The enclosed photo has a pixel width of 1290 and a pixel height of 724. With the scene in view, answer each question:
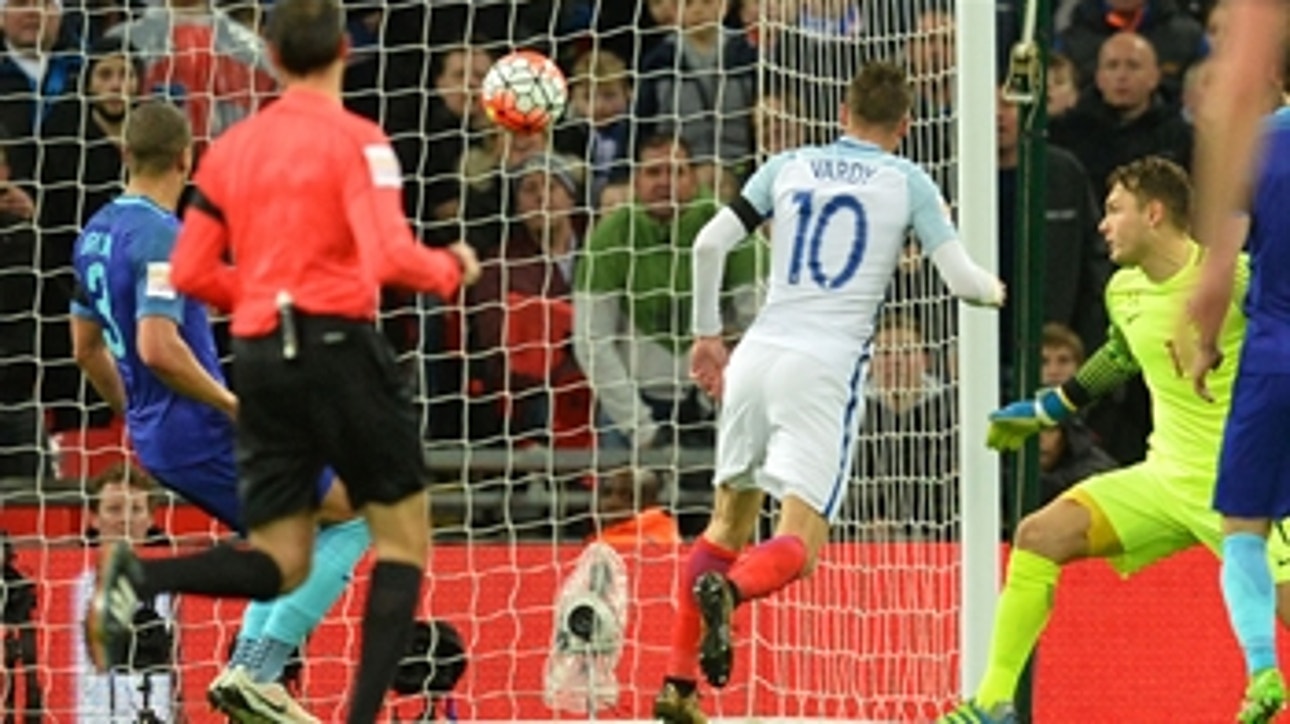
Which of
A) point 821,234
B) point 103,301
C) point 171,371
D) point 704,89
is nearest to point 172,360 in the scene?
point 171,371

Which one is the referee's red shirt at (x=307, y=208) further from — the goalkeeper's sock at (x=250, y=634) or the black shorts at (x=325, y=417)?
Result: the goalkeeper's sock at (x=250, y=634)

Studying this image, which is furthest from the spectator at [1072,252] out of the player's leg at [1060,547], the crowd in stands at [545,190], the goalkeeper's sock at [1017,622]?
the goalkeeper's sock at [1017,622]

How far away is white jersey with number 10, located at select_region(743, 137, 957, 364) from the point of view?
9703mm

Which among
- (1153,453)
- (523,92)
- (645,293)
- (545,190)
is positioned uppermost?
(523,92)

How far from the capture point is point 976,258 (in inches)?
407

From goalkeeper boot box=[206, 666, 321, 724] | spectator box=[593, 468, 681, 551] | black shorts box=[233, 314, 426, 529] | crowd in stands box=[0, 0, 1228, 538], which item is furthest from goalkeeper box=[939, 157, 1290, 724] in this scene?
black shorts box=[233, 314, 426, 529]

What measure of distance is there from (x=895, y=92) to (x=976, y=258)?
0.81 meters

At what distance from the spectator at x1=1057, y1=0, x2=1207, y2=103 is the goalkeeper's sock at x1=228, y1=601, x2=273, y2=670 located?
17.3 feet

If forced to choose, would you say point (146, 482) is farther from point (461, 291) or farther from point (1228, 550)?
point (1228, 550)

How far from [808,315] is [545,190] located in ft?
8.89

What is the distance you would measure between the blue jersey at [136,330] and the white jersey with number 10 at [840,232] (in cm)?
170

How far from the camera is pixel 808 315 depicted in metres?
9.75

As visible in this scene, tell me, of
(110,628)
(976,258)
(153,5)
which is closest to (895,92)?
(976,258)

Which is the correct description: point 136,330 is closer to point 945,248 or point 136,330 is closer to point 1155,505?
point 945,248
